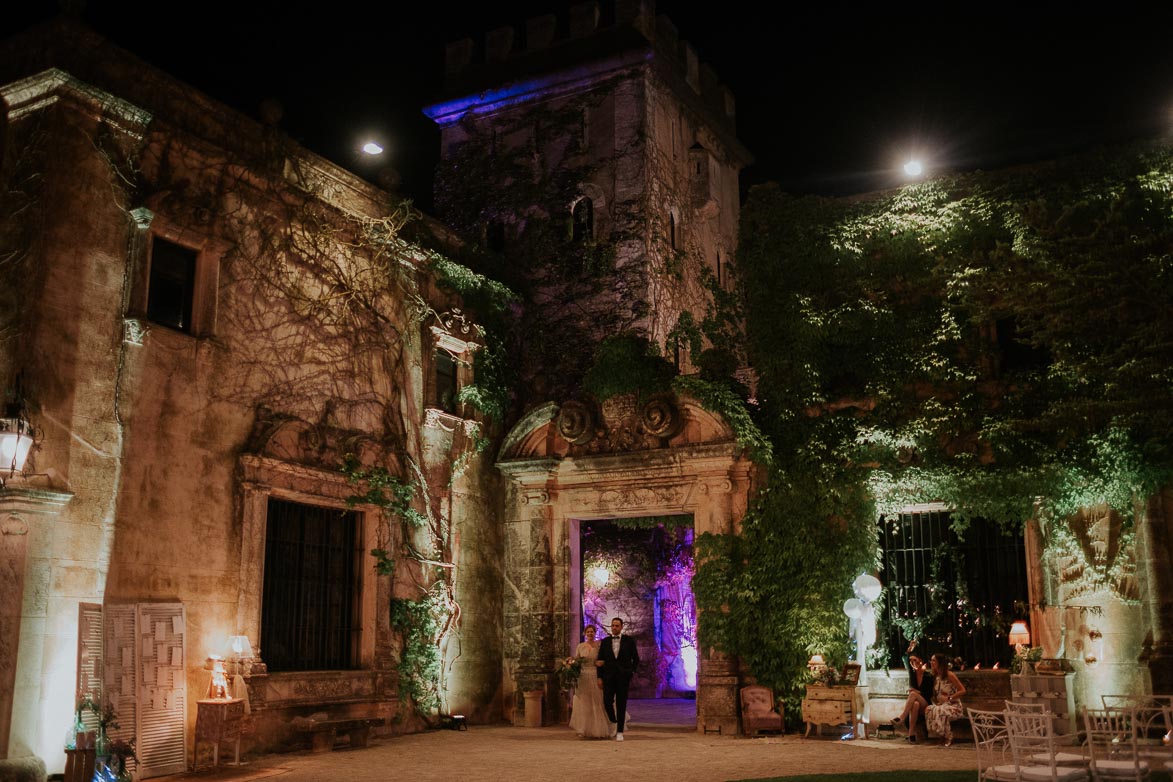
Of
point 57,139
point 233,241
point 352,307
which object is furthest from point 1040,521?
point 57,139

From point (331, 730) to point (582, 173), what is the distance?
11.1m

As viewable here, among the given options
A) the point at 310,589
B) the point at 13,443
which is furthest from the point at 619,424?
the point at 13,443

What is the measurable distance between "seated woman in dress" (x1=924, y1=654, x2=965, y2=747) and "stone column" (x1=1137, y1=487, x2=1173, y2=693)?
2.33 metres

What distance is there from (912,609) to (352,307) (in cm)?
889

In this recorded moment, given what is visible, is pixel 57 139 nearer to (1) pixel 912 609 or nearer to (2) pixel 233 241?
(2) pixel 233 241

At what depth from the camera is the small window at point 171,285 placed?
11.5 meters

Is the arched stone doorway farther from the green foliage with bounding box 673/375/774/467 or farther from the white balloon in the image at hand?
the white balloon

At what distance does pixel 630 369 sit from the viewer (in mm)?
15500

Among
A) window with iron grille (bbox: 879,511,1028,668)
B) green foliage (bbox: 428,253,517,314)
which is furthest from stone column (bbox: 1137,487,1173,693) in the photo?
green foliage (bbox: 428,253,517,314)

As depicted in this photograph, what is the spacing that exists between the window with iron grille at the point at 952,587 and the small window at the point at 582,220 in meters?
7.51

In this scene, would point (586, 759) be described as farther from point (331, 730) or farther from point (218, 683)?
point (218, 683)

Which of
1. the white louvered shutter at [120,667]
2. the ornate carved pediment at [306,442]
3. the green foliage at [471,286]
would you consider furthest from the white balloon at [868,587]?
the white louvered shutter at [120,667]

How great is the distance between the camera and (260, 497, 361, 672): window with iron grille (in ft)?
41.0

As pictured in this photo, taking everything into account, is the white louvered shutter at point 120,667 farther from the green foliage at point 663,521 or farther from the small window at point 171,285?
the green foliage at point 663,521
